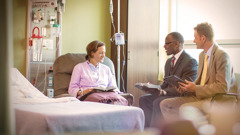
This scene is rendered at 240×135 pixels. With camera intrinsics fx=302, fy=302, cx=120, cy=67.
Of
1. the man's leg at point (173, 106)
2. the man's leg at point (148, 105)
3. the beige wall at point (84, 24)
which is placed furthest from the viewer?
the beige wall at point (84, 24)

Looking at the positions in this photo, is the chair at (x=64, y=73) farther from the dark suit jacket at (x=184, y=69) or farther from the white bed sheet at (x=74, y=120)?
the white bed sheet at (x=74, y=120)

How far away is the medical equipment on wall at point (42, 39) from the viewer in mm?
4254

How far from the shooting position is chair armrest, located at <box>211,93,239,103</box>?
262 cm

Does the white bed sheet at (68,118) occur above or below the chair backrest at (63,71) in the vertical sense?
below

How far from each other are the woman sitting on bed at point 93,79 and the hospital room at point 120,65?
0.04 feet

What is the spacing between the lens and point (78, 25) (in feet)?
16.1

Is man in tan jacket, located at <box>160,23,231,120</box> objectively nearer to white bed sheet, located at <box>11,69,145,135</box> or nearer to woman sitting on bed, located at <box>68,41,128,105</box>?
woman sitting on bed, located at <box>68,41,128,105</box>

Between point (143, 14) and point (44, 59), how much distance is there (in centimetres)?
177

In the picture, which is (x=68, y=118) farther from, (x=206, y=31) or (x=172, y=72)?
(x=172, y=72)

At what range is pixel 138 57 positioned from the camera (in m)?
4.97

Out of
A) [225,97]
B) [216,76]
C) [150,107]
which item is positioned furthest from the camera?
[150,107]

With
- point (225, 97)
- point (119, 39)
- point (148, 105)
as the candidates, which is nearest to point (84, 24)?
point (119, 39)

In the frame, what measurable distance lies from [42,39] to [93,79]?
45.1 inches

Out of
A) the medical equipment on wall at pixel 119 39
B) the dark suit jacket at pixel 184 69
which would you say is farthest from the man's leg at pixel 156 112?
the medical equipment on wall at pixel 119 39
